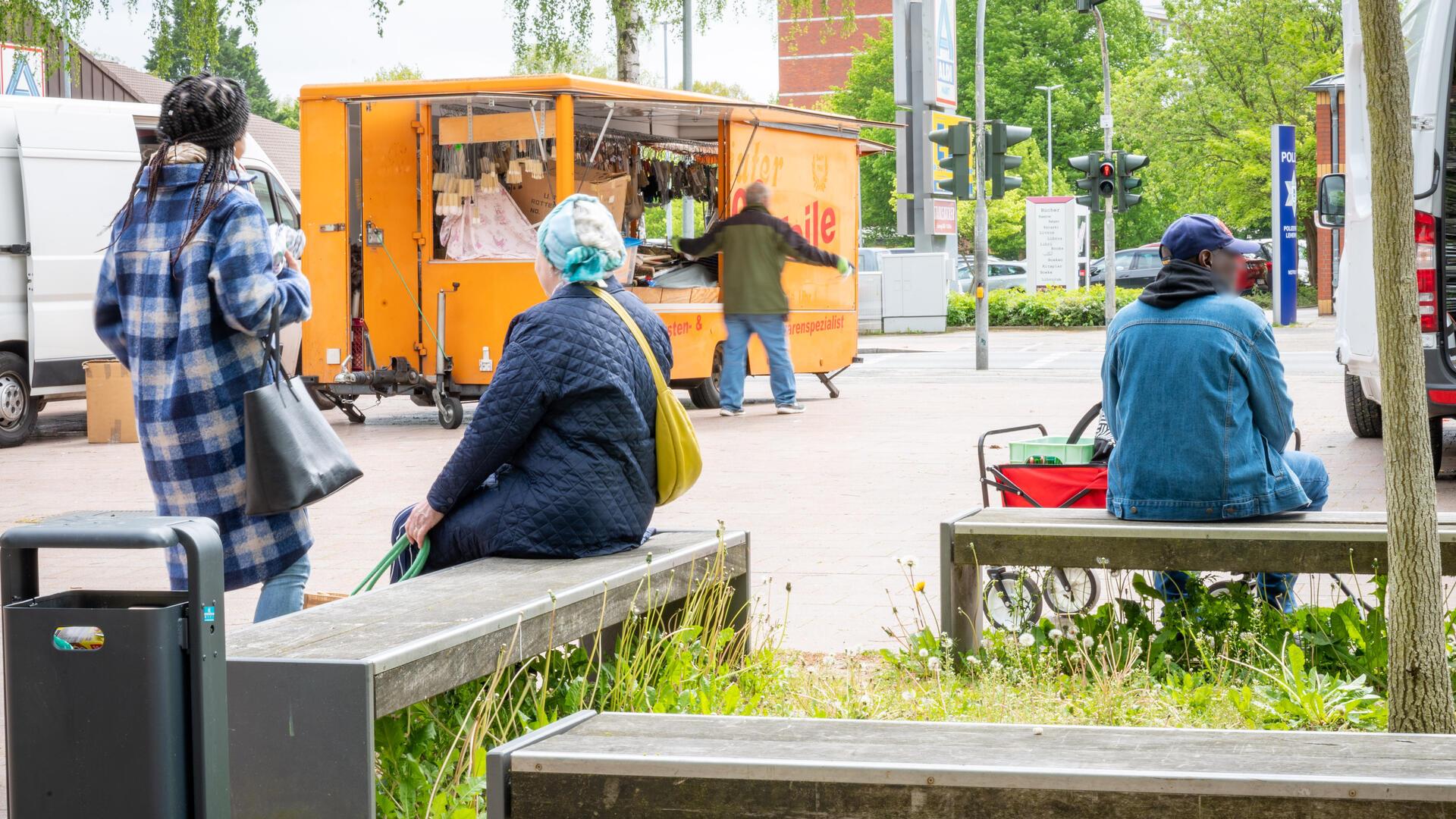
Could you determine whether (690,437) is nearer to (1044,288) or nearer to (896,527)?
(896,527)

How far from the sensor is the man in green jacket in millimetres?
14867

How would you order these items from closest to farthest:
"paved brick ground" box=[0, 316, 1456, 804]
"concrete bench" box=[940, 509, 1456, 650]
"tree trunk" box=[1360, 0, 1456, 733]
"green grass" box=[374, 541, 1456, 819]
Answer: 1. "tree trunk" box=[1360, 0, 1456, 733]
2. "green grass" box=[374, 541, 1456, 819]
3. "concrete bench" box=[940, 509, 1456, 650]
4. "paved brick ground" box=[0, 316, 1456, 804]

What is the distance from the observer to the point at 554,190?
14812 millimetres

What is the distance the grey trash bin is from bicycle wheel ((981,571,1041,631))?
122 inches

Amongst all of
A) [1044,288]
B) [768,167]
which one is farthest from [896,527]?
[1044,288]

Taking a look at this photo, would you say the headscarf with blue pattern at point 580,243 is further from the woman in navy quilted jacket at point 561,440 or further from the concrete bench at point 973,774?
the concrete bench at point 973,774

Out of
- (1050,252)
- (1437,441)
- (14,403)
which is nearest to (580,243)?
(1437,441)

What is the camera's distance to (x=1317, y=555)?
15.1 feet

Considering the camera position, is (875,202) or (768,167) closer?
(768,167)

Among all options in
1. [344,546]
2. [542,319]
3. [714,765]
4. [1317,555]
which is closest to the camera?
[714,765]

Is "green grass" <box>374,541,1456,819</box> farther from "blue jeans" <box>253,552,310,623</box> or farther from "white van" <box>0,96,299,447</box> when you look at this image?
"white van" <box>0,96,299,447</box>

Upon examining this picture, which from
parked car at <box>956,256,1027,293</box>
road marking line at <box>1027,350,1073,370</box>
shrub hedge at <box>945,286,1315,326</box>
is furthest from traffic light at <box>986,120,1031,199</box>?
parked car at <box>956,256,1027,293</box>

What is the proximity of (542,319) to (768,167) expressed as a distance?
12.0 metres

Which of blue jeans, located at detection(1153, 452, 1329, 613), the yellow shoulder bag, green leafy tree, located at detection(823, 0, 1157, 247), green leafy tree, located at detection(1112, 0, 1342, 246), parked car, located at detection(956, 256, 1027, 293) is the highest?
green leafy tree, located at detection(823, 0, 1157, 247)
